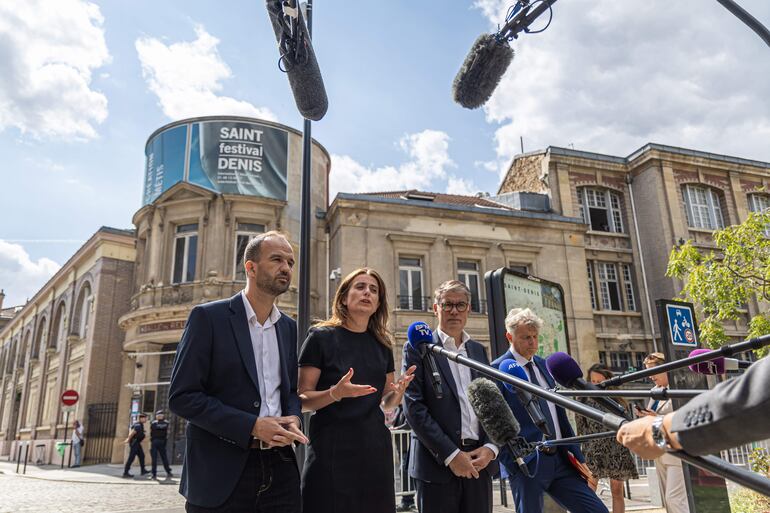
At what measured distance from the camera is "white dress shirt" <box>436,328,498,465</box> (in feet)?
12.2

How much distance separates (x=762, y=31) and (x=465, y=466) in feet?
A: 13.6

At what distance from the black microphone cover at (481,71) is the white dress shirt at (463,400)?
2861 millimetres

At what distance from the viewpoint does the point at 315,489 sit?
3064 mm

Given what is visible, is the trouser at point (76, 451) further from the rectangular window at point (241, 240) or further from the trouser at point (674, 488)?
the trouser at point (674, 488)

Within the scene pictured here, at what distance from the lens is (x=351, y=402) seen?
10.6 ft

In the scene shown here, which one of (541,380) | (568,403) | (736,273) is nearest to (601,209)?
(736,273)

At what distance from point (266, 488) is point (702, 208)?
29017 mm

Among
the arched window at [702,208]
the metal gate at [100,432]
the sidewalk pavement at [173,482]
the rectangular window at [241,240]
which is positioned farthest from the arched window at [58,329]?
the arched window at [702,208]

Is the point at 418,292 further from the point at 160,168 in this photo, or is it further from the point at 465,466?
the point at 465,466

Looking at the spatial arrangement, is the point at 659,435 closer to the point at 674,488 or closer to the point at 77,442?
the point at 674,488

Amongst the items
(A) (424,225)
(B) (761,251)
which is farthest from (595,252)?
(B) (761,251)

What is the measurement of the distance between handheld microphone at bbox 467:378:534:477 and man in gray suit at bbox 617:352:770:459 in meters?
1.04

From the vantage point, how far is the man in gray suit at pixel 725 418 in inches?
53.5

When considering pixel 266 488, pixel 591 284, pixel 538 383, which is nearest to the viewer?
pixel 266 488
